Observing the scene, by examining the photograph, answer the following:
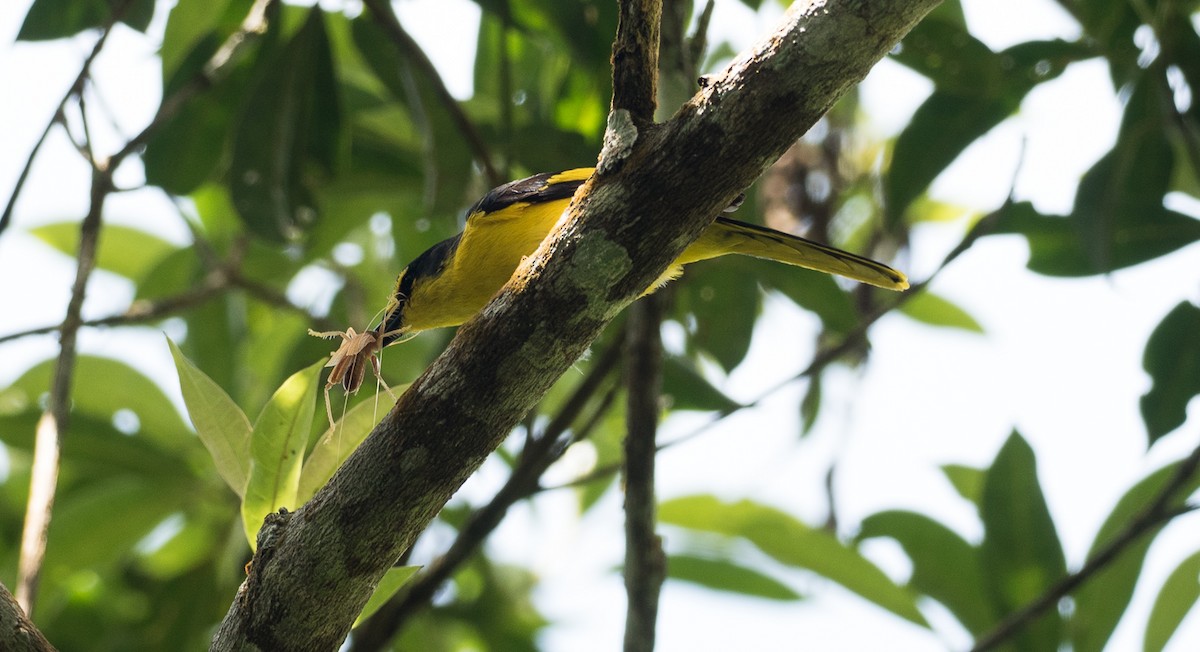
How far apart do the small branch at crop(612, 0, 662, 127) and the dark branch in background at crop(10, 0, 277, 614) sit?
4.84ft

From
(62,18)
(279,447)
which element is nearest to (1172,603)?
(279,447)

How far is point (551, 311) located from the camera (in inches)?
72.2

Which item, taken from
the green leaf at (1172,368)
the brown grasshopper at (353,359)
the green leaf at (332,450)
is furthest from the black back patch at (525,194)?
the green leaf at (1172,368)

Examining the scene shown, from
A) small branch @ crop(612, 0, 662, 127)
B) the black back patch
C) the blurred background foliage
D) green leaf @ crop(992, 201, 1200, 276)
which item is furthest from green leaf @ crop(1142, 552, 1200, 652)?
small branch @ crop(612, 0, 662, 127)

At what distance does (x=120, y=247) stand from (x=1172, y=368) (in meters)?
4.44

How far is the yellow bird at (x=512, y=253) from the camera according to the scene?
122 inches

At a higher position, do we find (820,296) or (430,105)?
(430,105)

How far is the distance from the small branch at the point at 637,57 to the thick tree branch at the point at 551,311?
0.09 metres

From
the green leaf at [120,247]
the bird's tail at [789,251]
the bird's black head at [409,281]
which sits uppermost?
the green leaf at [120,247]

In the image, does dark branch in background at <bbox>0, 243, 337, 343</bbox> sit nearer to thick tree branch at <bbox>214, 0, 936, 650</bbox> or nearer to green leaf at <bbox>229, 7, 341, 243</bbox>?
green leaf at <bbox>229, 7, 341, 243</bbox>

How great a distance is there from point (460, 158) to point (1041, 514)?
2.41 metres

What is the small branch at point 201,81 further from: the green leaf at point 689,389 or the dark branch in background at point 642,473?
the green leaf at point 689,389

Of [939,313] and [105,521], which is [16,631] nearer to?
[105,521]

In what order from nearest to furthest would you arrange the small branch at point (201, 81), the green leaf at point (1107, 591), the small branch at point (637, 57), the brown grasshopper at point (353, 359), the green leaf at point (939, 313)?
the small branch at point (637, 57) < the brown grasshopper at point (353, 359) < the small branch at point (201, 81) < the green leaf at point (1107, 591) < the green leaf at point (939, 313)
